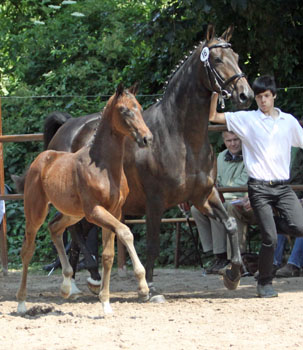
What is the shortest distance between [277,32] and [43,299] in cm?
397

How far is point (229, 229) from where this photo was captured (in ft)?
20.5

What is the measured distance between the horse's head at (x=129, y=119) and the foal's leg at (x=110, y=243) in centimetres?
59

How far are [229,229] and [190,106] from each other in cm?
111

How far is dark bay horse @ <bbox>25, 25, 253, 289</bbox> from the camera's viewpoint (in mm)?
6129

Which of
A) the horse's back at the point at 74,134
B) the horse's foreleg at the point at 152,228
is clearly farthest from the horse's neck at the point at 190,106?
the horse's back at the point at 74,134

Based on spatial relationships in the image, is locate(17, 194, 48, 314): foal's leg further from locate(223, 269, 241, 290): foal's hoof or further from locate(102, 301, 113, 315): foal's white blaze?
locate(223, 269, 241, 290): foal's hoof

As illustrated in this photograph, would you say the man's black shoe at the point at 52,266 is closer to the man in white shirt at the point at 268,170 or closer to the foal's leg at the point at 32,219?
the foal's leg at the point at 32,219

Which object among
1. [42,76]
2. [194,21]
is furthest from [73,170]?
[42,76]

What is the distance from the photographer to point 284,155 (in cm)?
611

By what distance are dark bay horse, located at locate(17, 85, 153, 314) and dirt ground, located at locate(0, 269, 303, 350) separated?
280mm

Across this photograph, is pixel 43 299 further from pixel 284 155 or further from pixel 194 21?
pixel 194 21

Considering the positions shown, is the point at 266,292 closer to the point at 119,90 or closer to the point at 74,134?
the point at 119,90

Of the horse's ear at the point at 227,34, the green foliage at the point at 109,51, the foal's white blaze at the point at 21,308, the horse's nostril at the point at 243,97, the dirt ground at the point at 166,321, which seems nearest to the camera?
the dirt ground at the point at 166,321

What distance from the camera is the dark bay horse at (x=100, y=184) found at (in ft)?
17.6
